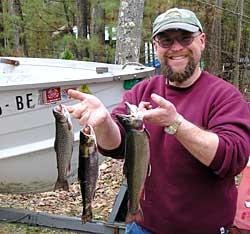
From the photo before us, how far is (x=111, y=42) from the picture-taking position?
1494 centimetres

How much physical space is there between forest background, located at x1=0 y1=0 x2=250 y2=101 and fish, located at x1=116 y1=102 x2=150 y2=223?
692 cm

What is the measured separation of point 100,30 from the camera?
15273mm

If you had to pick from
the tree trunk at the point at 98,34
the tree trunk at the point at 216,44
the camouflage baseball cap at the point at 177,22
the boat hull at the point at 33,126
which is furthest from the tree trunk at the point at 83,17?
the camouflage baseball cap at the point at 177,22

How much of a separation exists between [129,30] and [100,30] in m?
7.88

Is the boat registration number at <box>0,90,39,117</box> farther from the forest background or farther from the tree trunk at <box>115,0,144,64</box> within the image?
the forest background

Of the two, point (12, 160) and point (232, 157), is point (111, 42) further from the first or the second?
point (232, 157)

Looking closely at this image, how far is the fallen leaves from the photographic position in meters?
5.81

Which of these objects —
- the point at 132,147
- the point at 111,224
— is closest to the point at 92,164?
the point at 132,147

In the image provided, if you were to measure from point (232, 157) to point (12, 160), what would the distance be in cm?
352

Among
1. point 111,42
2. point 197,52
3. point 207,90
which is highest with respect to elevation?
point 197,52

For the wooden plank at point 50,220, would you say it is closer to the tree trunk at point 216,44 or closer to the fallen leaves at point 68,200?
the fallen leaves at point 68,200

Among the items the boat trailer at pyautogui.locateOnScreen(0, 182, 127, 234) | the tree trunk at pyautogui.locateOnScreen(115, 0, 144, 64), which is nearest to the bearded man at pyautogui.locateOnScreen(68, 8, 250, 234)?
the boat trailer at pyautogui.locateOnScreen(0, 182, 127, 234)

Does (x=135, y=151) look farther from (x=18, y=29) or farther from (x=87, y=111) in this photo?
(x=18, y=29)

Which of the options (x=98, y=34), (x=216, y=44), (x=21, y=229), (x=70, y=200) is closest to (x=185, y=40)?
(x=21, y=229)
